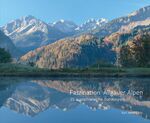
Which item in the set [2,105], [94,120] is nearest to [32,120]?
[94,120]

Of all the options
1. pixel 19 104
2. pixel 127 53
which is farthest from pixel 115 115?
pixel 127 53

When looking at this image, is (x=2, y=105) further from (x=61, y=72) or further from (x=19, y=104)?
(x=61, y=72)

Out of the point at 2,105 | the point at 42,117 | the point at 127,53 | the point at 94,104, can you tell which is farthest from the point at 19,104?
the point at 127,53

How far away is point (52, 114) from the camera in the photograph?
1894 cm

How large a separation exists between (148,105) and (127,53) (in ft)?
339

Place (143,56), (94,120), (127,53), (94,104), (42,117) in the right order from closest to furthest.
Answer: (94,120) < (42,117) < (94,104) < (143,56) < (127,53)

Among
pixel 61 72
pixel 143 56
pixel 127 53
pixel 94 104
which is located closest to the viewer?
pixel 94 104

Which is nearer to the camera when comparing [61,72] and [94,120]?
[94,120]

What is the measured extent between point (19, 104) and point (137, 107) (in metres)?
7.59

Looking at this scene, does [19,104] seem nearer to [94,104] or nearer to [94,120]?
[94,104]

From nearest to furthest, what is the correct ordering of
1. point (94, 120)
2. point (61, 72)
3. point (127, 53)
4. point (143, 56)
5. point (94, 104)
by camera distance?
point (94, 120) < point (94, 104) < point (61, 72) < point (143, 56) < point (127, 53)

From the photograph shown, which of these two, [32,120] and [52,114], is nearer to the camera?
[32,120]

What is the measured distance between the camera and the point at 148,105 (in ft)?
71.4

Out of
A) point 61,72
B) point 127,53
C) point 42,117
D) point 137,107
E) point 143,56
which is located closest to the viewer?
point 42,117
